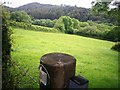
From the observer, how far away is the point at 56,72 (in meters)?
3.14

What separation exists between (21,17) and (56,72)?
2.33 metres

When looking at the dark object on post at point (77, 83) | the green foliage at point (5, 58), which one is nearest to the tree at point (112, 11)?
the dark object on post at point (77, 83)

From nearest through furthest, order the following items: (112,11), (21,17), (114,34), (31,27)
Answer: (112,11) < (114,34) < (21,17) < (31,27)

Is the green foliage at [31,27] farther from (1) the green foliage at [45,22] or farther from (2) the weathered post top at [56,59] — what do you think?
(2) the weathered post top at [56,59]

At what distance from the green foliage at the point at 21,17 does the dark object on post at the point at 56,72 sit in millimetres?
1943

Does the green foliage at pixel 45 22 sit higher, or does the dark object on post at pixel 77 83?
the green foliage at pixel 45 22

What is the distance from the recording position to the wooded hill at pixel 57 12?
16.0 ft

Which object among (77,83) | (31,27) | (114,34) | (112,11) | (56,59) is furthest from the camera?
(31,27)

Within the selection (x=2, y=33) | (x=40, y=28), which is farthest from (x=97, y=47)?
(x=2, y=33)

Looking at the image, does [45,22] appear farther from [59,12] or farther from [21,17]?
[21,17]

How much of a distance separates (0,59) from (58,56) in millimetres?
1158

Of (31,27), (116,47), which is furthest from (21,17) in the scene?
(116,47)

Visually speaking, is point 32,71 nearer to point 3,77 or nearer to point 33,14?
point 3,77

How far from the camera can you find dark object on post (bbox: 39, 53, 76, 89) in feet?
10.3
